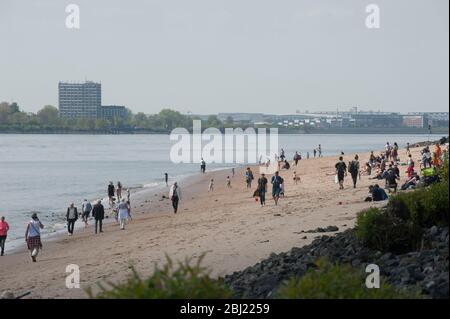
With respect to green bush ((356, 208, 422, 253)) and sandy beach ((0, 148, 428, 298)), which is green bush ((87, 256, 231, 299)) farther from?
sandy beach ((0, 148, 428, 298))

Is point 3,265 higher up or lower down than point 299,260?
lower down

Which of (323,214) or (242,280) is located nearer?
(242,280)

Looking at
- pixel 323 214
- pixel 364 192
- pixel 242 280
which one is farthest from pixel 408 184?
pixel 242 280

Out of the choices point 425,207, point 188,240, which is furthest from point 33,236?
point 425,207

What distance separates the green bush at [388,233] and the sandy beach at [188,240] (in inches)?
97.4

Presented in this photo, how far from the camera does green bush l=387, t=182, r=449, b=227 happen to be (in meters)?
13.5

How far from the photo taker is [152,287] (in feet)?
25.4

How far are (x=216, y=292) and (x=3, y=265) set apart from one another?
1385 centimetres

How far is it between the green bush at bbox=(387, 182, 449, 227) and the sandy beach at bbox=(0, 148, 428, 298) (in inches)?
106

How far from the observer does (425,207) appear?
45.1 feet

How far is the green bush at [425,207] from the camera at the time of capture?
13508 mm

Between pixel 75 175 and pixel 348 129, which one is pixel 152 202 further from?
pixel 348 129
